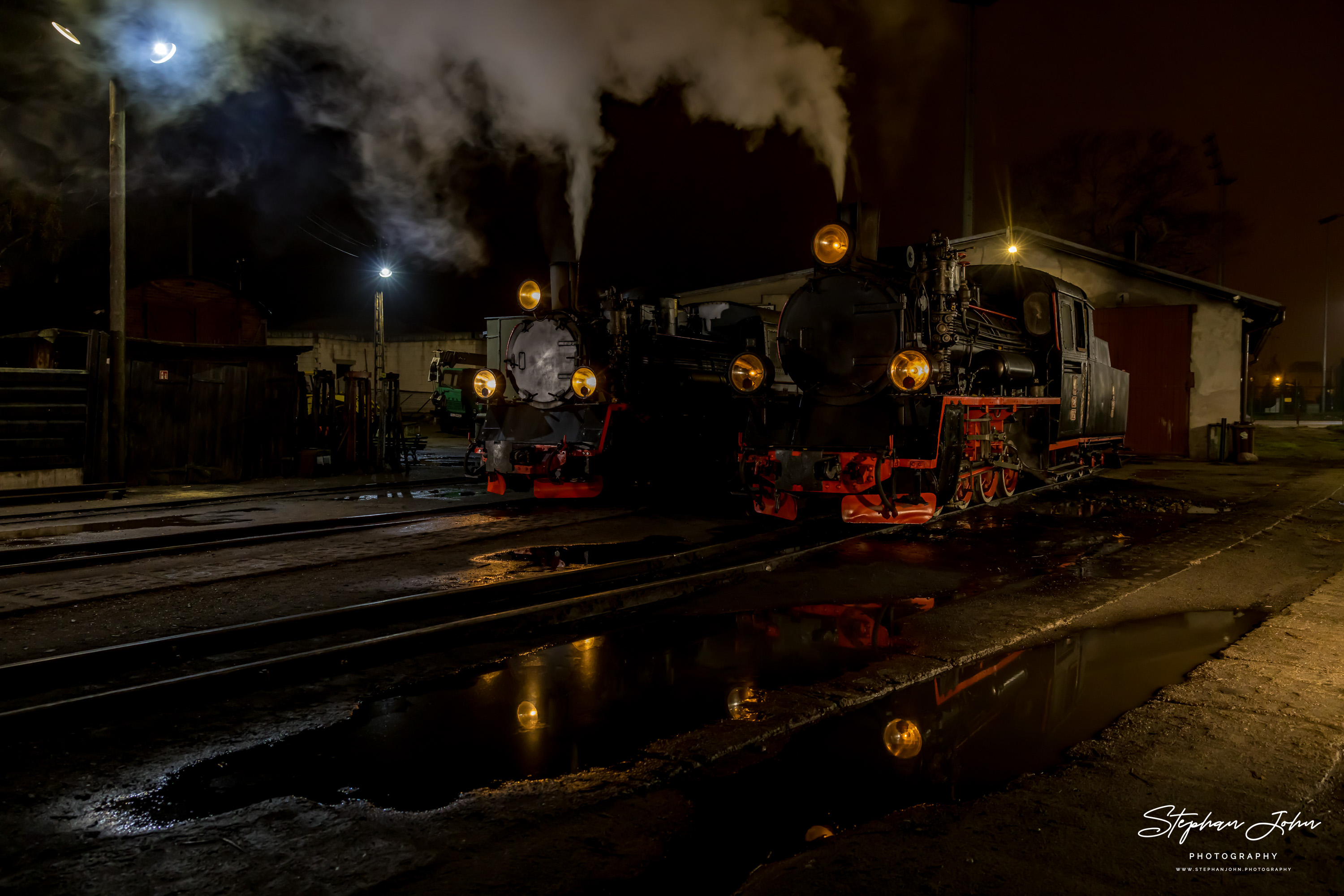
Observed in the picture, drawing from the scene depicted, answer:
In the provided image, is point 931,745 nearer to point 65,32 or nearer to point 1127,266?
point 65,32

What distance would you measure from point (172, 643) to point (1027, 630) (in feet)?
16.3

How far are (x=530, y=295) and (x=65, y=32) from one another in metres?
7.46

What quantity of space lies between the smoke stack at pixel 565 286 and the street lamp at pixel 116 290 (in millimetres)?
6538

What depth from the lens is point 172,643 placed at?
4496mm

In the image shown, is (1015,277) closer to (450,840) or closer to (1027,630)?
(1027,630)

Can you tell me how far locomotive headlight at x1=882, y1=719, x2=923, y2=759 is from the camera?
332 centimetres

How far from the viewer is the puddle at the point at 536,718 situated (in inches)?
118

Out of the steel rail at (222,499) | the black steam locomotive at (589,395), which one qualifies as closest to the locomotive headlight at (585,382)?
the black steam locomotive at (589,395)

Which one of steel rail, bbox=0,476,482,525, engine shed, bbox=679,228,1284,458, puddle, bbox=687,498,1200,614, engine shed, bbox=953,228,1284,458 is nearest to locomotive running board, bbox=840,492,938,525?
puddle, bbox=687,498,1200,614

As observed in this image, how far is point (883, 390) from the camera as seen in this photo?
27.8 feet

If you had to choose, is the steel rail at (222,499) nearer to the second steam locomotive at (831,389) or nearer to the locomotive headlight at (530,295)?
the second steam locomotive at (831,389)

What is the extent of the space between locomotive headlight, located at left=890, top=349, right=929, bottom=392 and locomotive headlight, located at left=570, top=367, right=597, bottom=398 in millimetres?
4003

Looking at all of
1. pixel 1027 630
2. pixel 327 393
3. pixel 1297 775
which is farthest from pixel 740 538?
pixel 327 393

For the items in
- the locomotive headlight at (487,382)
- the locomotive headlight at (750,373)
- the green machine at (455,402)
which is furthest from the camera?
the green machine at (455,402)
